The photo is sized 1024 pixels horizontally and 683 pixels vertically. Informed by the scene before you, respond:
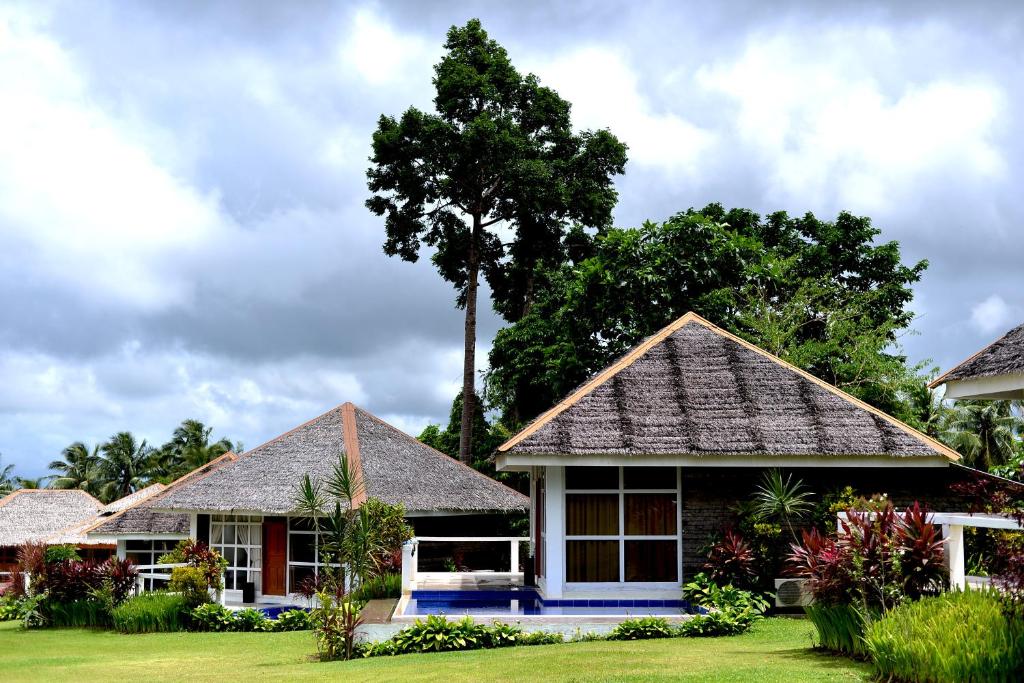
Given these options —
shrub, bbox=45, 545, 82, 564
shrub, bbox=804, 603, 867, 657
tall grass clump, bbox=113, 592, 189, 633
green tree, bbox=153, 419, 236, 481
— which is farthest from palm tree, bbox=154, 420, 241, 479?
shrub, bbox=804, 603, 867, 657

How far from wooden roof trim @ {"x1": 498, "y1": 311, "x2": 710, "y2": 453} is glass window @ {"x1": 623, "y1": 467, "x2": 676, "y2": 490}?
1.43 m

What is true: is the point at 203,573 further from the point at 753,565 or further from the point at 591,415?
the point at 753,565

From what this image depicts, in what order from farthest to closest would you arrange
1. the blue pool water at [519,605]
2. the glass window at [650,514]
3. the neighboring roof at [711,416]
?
1. the glass window at [650,514]
2. the neighboring roof at [711,416]
3. the blue pool water at [519,605]

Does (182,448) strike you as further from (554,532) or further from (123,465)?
(554,532)

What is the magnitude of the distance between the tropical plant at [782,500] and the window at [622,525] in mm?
1361

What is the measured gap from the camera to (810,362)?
29672 millimetres

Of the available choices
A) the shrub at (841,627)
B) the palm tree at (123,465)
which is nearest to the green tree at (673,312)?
the shrub at (841,627)

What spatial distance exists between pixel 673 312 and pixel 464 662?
18214mm

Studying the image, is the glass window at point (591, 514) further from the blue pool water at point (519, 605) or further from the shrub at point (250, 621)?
the shrub at point (250, 621)

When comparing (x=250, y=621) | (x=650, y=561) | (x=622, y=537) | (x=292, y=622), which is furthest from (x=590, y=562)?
(x=250, y=621)

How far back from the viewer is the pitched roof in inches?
455

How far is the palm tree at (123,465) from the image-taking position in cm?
6253

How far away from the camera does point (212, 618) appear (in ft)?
67.7

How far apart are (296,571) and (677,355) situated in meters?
10.2
